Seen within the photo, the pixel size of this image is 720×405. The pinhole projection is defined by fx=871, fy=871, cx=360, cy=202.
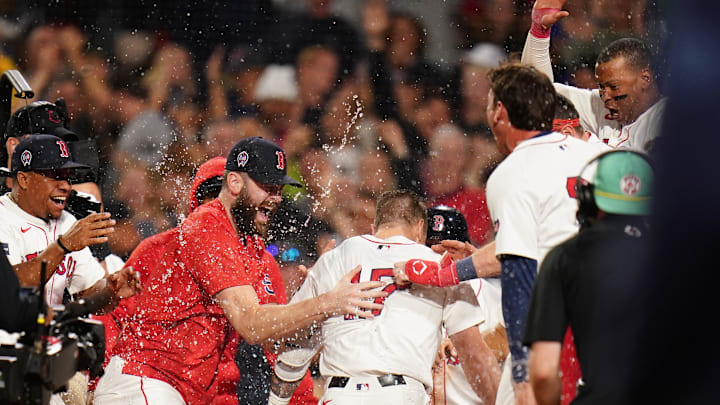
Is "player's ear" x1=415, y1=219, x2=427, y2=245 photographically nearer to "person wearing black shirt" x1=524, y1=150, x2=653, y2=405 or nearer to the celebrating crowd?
the celebrating crowd

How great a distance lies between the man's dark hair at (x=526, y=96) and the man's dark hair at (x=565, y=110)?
1.06 meters

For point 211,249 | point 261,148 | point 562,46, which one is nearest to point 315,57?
point 562,46

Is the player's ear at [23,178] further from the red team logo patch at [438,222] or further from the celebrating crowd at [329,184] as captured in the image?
the red team logo patch at [438,222]

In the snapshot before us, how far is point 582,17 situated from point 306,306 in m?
4.58

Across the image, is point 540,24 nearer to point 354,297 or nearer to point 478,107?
point 354,297

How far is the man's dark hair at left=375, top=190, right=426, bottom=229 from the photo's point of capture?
4484 millimetres

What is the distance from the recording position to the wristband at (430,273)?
3.89 metres

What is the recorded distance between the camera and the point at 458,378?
15.6 ft

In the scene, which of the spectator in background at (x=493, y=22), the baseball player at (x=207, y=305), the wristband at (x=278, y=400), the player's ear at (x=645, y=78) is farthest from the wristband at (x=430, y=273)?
the spectator in background at (x=493, y=22)

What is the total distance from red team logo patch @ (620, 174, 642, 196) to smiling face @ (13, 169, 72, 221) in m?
3.45

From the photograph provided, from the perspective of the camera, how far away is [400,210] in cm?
450

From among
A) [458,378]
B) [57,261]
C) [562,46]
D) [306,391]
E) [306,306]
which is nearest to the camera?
[306,306]

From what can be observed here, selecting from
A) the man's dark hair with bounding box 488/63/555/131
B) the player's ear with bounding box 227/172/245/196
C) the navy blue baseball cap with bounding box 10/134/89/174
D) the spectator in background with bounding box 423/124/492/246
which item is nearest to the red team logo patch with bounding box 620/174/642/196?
the man's dark hair with bounding box 488/63/555/131

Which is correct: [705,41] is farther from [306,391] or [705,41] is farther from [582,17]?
[582,17]
